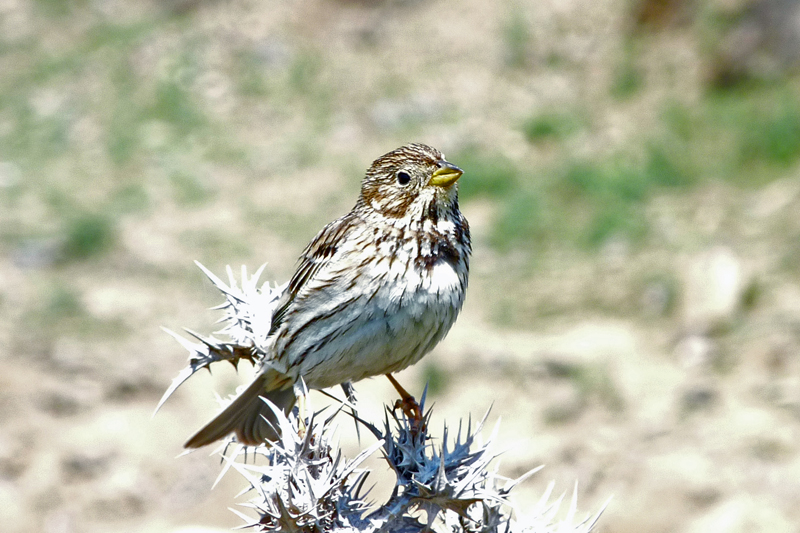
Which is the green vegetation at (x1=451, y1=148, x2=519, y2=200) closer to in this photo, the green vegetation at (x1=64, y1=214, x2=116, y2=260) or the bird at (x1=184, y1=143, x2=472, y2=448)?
the green vegetation at (x1=64, y1=214, x2=116, y2=260)

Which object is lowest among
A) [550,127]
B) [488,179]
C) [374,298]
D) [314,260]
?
[374,298]

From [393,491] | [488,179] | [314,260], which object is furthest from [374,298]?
[488,179]

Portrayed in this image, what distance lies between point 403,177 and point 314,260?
47 cm

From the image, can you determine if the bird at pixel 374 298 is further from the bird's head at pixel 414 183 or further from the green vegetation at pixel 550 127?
the green vegetation at pixel 550 127

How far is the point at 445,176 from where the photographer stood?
11.3 ft

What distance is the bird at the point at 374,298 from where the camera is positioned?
3293mm

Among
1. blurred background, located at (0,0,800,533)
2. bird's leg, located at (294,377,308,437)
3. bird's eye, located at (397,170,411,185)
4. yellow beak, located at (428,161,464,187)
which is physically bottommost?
bird's leg, located at (294,377,308,437)

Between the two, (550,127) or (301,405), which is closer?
(301,405)

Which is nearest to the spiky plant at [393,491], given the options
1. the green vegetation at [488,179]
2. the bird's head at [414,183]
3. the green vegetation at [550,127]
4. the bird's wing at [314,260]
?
the bird's wing at [314,260]

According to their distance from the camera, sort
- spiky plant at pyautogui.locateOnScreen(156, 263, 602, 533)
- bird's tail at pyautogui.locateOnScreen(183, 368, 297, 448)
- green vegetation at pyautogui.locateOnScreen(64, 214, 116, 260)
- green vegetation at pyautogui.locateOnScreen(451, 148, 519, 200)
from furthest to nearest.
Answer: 1. green vegetation at pyautogui.locateOnScreen(451, 148, 519, 200)
2. green vegetation at pyautogui.locateOnScreen(64, 214, 116, 260)
3. bird's tail at pyautogui.locateOnScreen(183, 368, 297, 448)
4. spiky plant at pyautogui.locateOnScreen(156, 263, 602, 533)

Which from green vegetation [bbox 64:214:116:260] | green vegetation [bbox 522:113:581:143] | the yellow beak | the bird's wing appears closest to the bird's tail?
the bird's wing

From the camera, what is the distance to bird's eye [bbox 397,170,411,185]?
3523 millimetres

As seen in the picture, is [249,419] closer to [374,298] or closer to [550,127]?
[374,298]

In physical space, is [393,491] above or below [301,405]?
below
